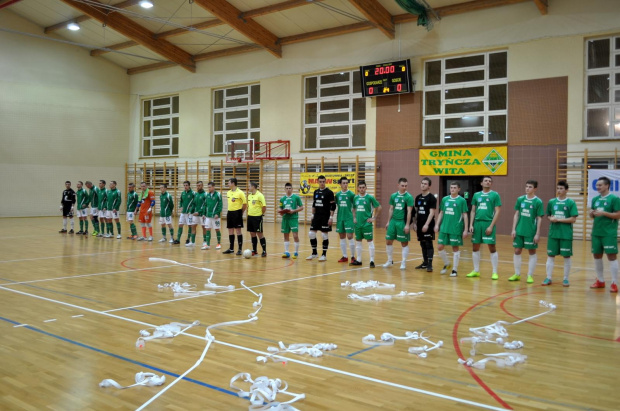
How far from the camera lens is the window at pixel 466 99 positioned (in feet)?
60.5

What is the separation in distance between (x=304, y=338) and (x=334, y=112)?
18.1 m

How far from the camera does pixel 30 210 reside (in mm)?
26250

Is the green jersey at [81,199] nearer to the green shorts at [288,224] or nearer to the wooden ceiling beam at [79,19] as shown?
the green shorts at [288,224]

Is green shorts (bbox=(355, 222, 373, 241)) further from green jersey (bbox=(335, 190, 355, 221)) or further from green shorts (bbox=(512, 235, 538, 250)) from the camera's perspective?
green shorts (bbox=(512, 235, 538, 250))

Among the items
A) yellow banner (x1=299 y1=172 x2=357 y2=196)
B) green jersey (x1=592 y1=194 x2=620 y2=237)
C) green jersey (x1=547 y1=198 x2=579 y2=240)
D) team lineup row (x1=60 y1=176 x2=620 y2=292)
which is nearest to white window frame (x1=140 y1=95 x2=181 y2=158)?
yellow banner (x1=299 y1=172 x2=357 y2=196)

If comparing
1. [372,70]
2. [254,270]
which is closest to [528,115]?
[372,70]

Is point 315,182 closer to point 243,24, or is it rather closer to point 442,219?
point 243,24

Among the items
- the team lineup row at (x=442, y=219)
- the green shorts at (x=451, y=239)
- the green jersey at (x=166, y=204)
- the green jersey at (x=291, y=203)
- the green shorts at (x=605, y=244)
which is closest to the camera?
the green shorts at (x=605, y=244)

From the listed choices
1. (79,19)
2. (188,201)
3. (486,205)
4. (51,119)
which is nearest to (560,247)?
(486,205)

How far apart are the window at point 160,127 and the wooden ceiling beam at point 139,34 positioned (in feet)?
8.50

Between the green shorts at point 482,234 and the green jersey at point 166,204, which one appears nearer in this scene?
the green shorts at point 482,234

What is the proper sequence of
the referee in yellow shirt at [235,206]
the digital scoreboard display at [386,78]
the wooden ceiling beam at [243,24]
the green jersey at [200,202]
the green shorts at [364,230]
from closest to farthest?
1. the green shorts at [364,230]
2. the referee in yellow shirt at [235,206]
3. the green jersey at [200,202]
4. the digital scoreboard display at [386,78]
5. the wooden ceiling beam at [243,24]

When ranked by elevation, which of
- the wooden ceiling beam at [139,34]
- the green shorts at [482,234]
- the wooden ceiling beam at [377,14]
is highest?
the wooden ceiling beam at [139,34]

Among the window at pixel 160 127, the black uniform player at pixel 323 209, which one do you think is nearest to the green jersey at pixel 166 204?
the black uniform player at pixel 323 209
